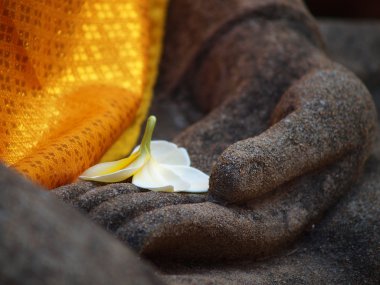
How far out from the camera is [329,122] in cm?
121

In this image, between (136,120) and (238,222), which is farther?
(136,120)

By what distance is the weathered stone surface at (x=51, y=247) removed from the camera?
651mm

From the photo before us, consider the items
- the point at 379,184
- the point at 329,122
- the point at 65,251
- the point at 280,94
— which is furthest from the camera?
the point at 280,94

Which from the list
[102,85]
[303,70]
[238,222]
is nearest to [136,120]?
[102,85]

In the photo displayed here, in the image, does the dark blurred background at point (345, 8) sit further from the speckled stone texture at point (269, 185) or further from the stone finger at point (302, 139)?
the stone finger at point (302, 139)

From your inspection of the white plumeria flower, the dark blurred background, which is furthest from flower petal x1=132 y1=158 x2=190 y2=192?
the dark blurred background

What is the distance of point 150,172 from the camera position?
3.58 feet

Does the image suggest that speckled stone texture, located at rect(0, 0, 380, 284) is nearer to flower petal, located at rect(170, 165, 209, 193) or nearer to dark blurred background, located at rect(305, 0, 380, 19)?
flower petal, located at rect(170, 165, 209, 193)

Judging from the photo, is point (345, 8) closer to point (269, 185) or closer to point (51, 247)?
point (269, 185)

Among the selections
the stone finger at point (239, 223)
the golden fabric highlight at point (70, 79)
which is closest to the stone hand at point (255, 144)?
the stone finger at point (239, 223)

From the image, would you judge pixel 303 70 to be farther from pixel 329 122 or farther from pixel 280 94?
pixel 329 122

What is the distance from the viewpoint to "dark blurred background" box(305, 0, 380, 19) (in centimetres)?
250

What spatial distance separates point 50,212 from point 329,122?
0.66 metres

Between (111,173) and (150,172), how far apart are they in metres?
0.07
